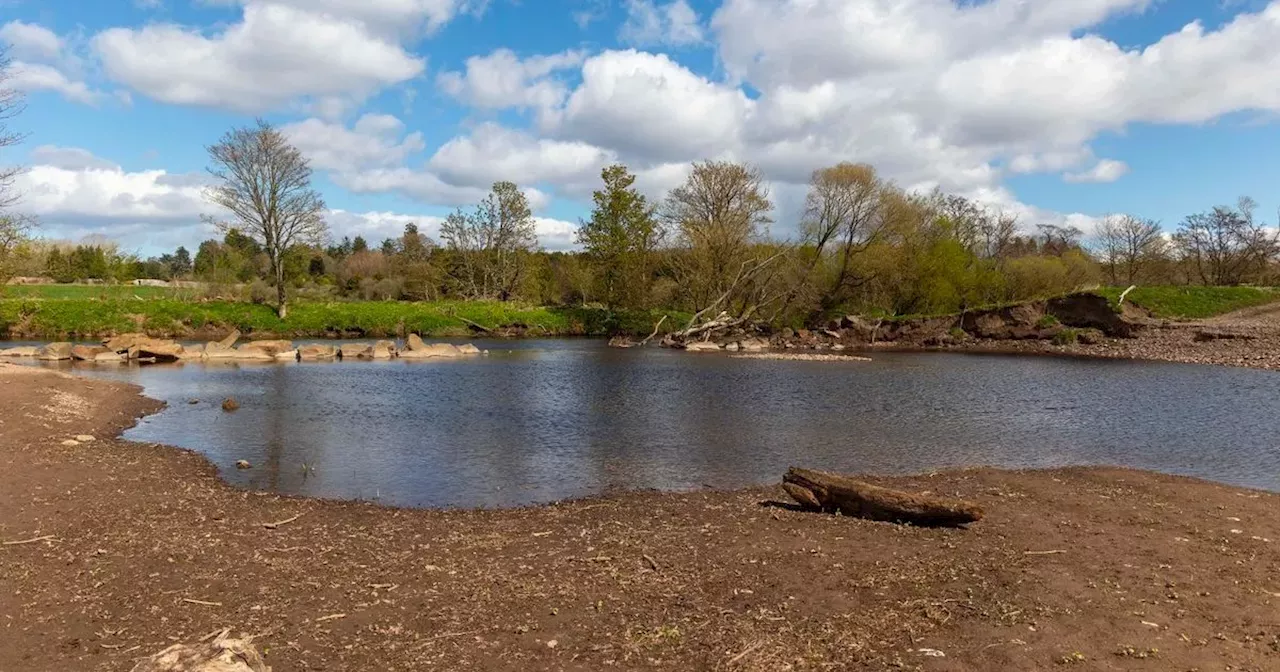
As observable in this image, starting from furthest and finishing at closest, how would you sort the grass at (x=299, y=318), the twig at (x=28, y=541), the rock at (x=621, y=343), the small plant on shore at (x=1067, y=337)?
the rock at (x=621, y=343), the small plant on shore at (x=1067, y=337), the grass at (x=299, y=318), the twig at (x=28, y=541)

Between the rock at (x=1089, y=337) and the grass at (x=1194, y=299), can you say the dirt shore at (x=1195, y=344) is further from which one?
the grass at (x=1194, y=299)

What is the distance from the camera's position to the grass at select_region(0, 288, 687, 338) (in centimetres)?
4875

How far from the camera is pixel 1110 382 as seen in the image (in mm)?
31172

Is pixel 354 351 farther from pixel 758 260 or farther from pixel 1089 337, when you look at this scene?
pixel 1089 337

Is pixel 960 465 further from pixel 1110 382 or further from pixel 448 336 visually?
pixel 448 336

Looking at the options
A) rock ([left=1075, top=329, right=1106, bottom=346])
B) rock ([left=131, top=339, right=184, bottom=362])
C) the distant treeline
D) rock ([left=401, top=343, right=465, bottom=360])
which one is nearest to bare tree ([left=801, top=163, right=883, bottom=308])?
the distant treeline

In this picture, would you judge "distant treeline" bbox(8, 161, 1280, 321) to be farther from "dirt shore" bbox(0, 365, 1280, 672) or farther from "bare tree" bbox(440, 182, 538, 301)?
"dirt shore" bbox(0, 365, 1280, 672)

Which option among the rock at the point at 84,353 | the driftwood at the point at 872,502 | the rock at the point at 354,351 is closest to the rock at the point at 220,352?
the rock at the point at 84,353

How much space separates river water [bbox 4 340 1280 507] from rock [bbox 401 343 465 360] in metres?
6.94

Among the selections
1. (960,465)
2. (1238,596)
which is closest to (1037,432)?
(960,465)

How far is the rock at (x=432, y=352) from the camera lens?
42.3 meters

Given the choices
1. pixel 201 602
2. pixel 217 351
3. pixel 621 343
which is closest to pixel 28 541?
pixel 201 602

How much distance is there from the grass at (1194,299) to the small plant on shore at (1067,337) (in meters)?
4.38

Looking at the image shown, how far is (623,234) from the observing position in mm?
61062
